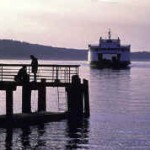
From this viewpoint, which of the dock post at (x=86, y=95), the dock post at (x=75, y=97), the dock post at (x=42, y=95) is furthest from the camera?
the dock post at (x=42, y=95)

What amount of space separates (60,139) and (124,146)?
177 inches

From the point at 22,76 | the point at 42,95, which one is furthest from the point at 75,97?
the point at 22,76

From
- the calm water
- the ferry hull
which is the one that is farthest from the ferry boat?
the calm water

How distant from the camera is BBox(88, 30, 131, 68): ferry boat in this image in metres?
185

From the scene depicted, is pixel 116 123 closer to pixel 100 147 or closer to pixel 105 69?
pixel 100 147

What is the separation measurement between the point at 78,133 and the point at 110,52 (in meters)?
142

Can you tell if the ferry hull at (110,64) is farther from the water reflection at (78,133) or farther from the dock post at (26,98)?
the water reflection at (78,133)

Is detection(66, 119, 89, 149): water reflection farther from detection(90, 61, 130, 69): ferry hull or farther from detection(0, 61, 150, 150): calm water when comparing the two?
detection(90, 61, 130, 69): ferry hull

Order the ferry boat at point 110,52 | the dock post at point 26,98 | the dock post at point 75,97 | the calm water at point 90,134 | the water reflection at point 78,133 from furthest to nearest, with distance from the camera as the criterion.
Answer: the ferry boat at point 110,52, the dock post at point 26,98, the dock post at point 75,97, the water reflection at point 78,133, the calm water at point 90,134

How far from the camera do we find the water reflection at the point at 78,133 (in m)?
38.2

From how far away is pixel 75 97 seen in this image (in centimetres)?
4909

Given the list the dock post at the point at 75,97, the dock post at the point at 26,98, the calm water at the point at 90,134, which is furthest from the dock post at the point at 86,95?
the dock post at the point at 26,98

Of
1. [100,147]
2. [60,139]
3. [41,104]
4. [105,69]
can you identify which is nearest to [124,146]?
[100,147]

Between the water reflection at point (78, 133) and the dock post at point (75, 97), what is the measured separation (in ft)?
3.06
